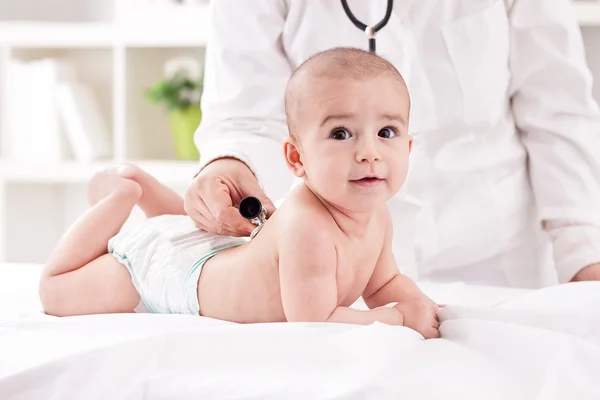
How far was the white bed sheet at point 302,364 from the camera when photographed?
74 cm

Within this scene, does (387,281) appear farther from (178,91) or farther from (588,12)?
(178,91)

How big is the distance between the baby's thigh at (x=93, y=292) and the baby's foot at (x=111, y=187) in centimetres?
16

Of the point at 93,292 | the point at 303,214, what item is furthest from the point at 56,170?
the point at 303,214

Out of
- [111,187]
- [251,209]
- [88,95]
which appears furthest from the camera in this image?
[88,95]

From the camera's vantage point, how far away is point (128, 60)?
290cm

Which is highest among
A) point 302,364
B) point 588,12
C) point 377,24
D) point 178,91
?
point 588,12

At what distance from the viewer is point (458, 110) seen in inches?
59.5

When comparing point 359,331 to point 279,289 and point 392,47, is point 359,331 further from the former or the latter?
point 392,47

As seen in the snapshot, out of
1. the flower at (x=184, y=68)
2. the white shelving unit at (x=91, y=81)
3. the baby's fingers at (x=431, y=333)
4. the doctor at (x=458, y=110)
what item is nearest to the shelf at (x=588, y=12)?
the doctor at (x=458, y=110)

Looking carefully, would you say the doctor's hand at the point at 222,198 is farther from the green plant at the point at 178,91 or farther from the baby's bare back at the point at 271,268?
the green plant at the point at 178,91

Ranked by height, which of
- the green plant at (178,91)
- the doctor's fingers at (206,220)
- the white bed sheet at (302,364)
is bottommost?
the white bed sheet at (302,364)

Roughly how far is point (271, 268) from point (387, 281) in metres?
0.18

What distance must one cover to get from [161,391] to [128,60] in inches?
89.9

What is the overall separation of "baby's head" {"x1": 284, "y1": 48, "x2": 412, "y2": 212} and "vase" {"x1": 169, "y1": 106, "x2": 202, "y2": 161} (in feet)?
6.17
